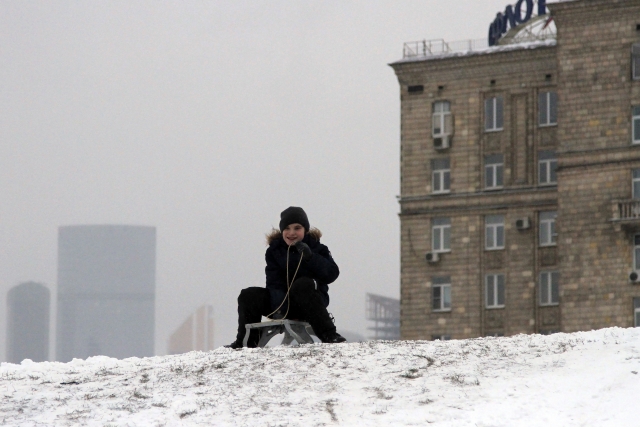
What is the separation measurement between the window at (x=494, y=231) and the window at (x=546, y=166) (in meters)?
2.32

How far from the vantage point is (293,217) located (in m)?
19.8

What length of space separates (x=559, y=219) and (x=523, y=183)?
5.26 m

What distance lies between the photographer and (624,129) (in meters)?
58.5

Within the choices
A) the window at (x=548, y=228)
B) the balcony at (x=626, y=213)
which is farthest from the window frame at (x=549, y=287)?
the balcony at (x=626, y=213)

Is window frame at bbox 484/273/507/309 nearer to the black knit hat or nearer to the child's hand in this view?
the black knit hat

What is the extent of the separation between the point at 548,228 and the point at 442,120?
6.45 metres

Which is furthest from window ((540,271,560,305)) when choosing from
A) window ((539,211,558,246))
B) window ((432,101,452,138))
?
window ((432,101,452,138))

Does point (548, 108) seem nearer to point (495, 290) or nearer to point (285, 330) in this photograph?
point (495, 290)

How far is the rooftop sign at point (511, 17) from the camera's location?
65.0m

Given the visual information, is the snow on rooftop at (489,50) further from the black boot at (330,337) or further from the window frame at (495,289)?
the black boot at (330,337)

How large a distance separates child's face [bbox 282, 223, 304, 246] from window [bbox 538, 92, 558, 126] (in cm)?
4514

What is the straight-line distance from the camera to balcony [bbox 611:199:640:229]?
188ft

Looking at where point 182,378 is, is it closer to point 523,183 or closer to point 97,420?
point 97,420

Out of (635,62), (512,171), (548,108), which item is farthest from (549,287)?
(635,62)
